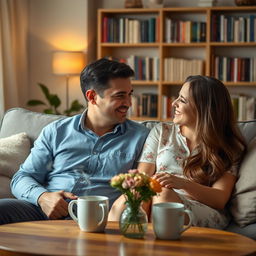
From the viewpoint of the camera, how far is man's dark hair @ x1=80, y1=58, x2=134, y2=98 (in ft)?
8.97

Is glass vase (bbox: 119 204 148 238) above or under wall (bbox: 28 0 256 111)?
under

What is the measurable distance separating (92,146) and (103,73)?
0.34 m

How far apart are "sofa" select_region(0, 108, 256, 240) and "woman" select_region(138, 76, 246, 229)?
5 cm

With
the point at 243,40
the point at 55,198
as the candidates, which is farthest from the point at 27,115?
the point at 243,40

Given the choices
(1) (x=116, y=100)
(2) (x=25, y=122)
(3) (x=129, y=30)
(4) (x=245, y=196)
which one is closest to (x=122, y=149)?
(1) (x=116, y=100)

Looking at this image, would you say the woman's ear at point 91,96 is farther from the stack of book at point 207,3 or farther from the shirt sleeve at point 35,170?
the stack of book at point 207,3

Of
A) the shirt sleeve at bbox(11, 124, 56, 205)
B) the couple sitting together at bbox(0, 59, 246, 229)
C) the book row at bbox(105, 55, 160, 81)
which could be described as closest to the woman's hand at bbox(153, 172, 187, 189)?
the couple sitting together at bbox(0, 59, 246, 229)

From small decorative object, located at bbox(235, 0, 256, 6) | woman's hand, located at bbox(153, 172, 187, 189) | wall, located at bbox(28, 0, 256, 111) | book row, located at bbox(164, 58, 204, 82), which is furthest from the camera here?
wall, located at bbox(28, 0, 256, 111)

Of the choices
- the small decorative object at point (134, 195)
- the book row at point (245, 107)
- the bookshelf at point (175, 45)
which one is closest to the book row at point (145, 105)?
the bookshelf at point (175, 45)

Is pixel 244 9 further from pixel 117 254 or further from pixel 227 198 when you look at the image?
pixel 117 254

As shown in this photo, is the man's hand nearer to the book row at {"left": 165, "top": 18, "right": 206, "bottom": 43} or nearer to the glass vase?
the glass vase

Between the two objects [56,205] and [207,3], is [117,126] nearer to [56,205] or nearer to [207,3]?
[56,205]

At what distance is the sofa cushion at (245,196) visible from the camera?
2.51 metres

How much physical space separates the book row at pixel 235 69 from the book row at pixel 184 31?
276 millimetres
